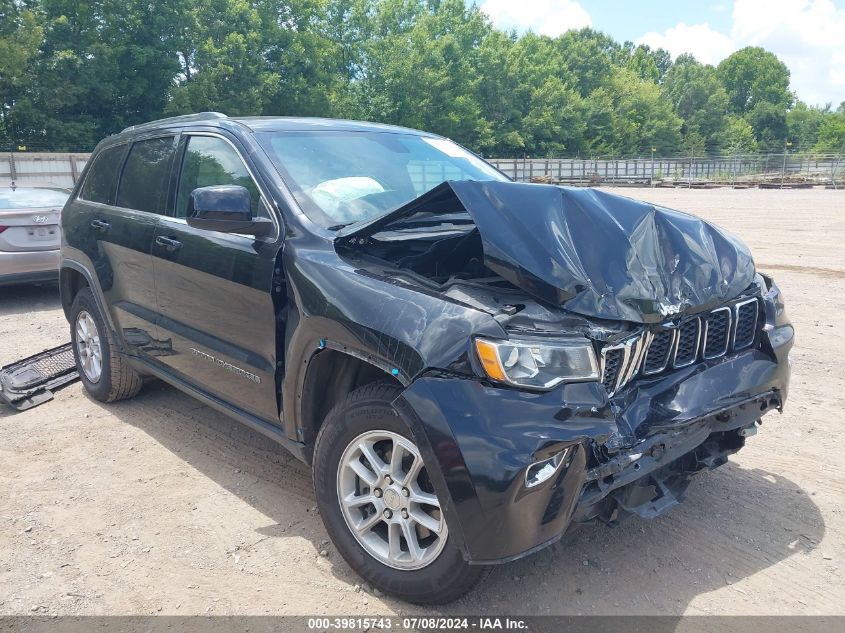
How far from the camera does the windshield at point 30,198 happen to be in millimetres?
8312

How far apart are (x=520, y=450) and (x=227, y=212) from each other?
69.4 inches

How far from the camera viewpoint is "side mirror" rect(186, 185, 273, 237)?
3041mm

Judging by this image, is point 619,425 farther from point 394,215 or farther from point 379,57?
point 379,57

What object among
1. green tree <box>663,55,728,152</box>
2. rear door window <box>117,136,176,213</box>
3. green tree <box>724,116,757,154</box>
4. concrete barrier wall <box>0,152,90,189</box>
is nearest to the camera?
rear door window <box>117,136,176,213</box>

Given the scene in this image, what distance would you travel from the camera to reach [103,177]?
4.79 m

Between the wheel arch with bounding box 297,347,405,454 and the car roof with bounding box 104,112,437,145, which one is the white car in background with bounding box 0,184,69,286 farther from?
the wheel arch with bounding box 297,347,405,454

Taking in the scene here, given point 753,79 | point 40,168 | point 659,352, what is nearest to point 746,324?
point 659,352

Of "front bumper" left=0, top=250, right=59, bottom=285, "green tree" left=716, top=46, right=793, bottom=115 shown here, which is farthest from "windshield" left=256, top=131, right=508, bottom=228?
"green tree" left=716, top=46, right=793, bottom=115

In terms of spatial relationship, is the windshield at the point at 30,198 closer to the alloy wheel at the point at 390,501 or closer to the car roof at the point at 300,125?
the car roof at the point at 300,125

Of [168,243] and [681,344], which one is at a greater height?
[168,243]

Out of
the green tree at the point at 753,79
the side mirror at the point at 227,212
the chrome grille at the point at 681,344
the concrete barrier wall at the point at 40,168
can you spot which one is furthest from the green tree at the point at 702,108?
the side mirror at the point at 227,212

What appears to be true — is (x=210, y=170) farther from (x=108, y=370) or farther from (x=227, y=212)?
(x=108, y=370)

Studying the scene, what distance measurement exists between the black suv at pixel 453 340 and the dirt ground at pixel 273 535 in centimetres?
36

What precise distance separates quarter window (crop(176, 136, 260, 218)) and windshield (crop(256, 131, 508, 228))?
0.59 feet
